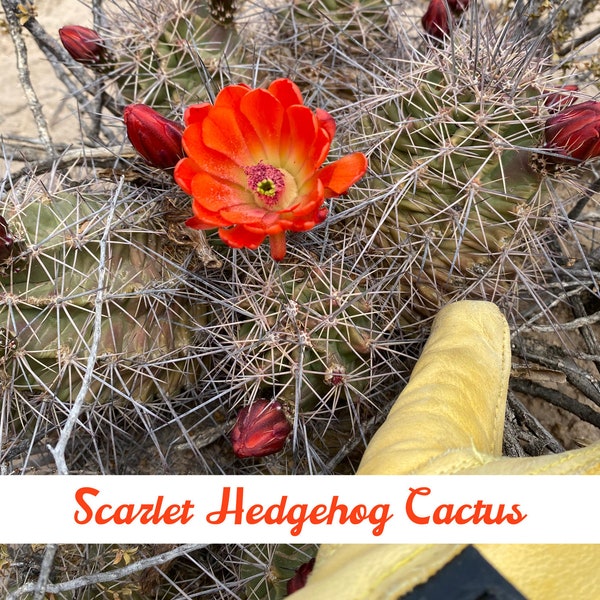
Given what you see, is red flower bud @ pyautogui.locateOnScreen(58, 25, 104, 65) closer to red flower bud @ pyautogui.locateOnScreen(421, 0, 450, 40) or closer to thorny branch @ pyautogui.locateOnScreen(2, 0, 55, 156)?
thorny branch @ pyautogui.locateOnScreen(2, 0, 55, 156)

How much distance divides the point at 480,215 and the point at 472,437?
0.41 metres

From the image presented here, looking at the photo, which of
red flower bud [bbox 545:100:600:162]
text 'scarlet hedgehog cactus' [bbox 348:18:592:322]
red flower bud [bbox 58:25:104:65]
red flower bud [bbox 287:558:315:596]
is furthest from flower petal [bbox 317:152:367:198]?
red flower bud [bbox 58:25:104:65]

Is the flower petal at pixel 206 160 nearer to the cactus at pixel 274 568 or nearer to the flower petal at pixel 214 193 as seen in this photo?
the flower petal at pixel 214 193

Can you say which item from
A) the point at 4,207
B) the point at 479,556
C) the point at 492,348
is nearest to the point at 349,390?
the point at 492,348

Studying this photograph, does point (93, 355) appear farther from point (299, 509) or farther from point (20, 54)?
point (20, 54)

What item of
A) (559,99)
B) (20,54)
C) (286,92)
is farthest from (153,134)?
(20,54)

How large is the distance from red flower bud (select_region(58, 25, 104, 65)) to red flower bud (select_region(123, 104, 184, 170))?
415 millimetres

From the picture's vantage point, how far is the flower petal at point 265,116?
31.4 inches

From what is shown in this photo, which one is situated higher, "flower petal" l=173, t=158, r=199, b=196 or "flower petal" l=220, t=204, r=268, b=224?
"flower petal" l=173, t=158, r=199, b=196

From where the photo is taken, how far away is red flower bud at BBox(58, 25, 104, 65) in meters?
1.18

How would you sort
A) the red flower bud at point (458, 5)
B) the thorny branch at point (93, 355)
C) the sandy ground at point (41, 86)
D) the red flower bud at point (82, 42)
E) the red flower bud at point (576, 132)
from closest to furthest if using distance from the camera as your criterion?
1. the thorny branch at point (93, 355)
2. the red flower bud at point (576, 132)
3. the red flower bud at point (82, 42)
4. the red flower bud at point (458, 5)
5. the sandy ground at point (41, 86)

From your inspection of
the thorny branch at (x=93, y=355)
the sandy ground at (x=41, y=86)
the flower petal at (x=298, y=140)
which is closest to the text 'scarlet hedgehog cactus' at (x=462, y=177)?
the flower petal at (x=298, y=140)

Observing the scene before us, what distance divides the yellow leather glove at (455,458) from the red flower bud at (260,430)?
8.8 inches

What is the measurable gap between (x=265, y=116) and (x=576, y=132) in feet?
1.50
